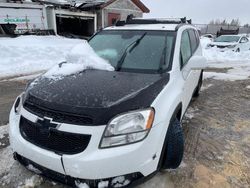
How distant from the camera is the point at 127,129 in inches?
87.9

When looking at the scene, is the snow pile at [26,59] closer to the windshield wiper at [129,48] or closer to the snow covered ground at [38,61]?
the snow covered ground at [38,61]

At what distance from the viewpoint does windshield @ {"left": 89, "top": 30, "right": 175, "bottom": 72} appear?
3.25m

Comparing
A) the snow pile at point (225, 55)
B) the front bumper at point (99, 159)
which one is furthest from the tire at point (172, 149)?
the snow pile at point (225, 55)

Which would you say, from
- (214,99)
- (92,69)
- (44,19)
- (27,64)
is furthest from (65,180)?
(44,19)

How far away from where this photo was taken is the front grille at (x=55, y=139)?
2186 millimetres

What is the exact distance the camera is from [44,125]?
2.29m

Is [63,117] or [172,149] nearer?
[63,117]

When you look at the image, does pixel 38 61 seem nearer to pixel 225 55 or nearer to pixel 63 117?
pixel 63 117

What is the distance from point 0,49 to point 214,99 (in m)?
9.51

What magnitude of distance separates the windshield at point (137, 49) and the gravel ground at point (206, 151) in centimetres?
132

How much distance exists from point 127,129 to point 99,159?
0.36 meters

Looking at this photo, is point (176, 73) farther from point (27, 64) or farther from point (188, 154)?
point (27, 64)

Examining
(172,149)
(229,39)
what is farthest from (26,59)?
(229,39)

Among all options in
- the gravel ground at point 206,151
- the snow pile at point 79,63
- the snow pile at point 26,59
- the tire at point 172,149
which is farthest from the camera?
the snow pile at point 26,59
